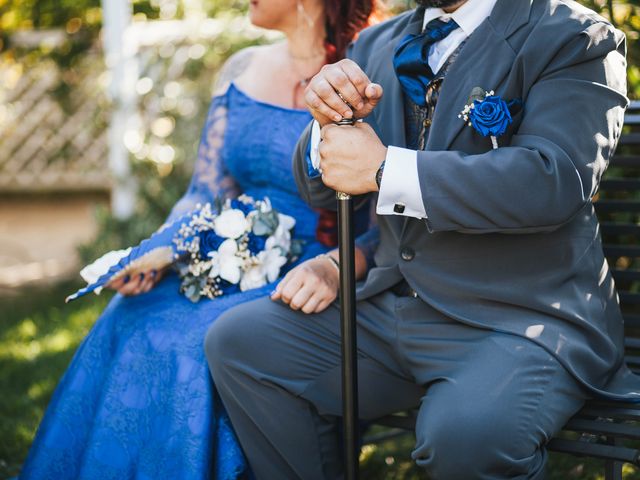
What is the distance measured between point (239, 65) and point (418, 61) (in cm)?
116

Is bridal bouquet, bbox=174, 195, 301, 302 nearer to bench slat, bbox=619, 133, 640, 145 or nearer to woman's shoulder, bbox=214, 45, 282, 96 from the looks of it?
woman's shoulder, bbox=214, 45, 282, 96

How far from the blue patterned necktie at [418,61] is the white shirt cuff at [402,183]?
33cm

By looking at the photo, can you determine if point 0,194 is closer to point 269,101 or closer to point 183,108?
point 183,108

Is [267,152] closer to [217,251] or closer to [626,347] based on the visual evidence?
[217,251]

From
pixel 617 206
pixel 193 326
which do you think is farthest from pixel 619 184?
pixel 193 326

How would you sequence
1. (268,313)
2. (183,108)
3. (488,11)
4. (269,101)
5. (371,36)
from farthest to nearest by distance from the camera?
(183,108) < (269,101) < (371,36) < (268,313) < (488,11)

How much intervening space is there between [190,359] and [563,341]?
105 centimetres

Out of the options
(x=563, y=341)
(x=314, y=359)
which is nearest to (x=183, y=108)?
(x=314, y=359)

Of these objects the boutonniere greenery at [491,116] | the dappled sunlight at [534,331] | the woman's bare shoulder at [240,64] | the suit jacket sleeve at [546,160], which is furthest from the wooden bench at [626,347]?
the woman's bare shoulder at [240,64]

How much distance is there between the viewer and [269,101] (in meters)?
3.10

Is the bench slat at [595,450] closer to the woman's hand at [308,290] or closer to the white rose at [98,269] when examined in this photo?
the woman's hand at [308,290]

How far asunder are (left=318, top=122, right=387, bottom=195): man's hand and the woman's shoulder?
3.89 feet

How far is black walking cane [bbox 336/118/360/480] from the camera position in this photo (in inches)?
79.4

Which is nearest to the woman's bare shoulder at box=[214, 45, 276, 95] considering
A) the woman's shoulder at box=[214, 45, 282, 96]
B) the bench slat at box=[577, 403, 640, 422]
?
the woman's shoulder at box=[214, 45, 282, 96]
